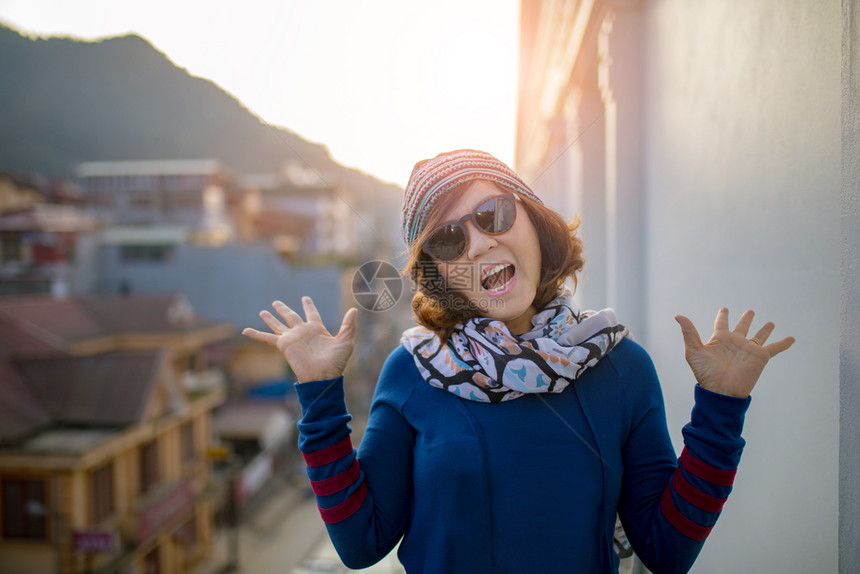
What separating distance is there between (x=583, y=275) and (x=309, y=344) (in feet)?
3.85

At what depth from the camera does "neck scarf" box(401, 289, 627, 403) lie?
0.91 meters

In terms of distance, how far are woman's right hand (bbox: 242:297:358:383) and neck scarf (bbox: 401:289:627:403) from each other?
0.56ft

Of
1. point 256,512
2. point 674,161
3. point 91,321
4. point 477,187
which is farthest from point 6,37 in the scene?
point 256,512

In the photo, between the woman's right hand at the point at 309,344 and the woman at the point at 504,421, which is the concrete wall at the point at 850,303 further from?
the woman's right hand at the point at 309,344

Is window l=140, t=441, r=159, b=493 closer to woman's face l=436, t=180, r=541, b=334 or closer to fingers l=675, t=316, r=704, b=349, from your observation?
woman's face l=436, t=180, r=541, b=334

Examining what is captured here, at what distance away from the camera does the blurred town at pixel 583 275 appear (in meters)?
0.87

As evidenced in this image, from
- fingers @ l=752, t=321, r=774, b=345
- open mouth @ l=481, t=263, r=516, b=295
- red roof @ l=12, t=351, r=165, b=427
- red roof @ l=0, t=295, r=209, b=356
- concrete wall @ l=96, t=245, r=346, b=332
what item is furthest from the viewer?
concrete wall @ l=96, t=245, r=346, b=332

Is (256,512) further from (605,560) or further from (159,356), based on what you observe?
(605,560)

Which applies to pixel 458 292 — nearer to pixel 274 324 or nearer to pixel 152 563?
pixel 274 324

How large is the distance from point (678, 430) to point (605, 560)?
79 cm

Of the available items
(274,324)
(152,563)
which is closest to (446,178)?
(274,324)

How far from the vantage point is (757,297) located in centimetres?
105

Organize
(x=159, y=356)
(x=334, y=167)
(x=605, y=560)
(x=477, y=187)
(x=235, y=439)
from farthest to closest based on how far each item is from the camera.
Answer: (x=235, y=439) < (x=159, y=356) < (x=334, y=167) < (x=477, y=187) < (x=605, y=560)

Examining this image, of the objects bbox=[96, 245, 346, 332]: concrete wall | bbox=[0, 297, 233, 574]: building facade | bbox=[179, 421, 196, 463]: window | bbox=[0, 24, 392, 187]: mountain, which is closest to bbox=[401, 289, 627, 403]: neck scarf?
bbox=[0, 24, 392, 187]: mountain
